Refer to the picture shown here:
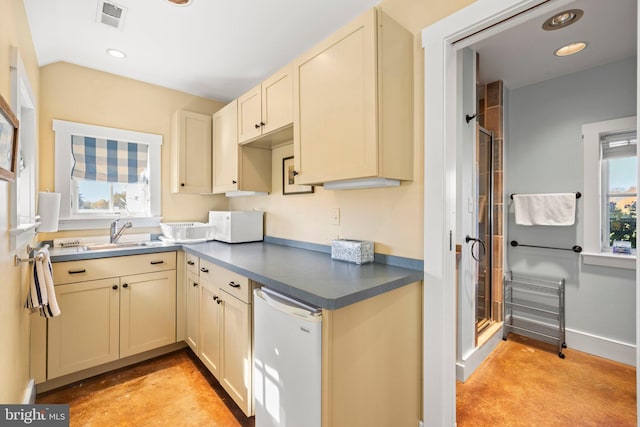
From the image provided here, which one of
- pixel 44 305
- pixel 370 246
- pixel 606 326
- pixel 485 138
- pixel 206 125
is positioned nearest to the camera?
pixel 44 305

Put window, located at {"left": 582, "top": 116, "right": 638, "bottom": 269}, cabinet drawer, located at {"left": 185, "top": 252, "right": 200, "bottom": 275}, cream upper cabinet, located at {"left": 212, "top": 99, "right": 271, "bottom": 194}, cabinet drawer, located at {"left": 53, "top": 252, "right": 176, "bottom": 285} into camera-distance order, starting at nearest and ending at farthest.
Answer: cabinet drawer, located at {"left": 53, "top": 252, "right": 176, "bottom": 285} < cabinet drawer, located at {"left": 185, "top": 252, "right": 200, "bottom": 275} < window, located at {"left": 582, "top": 116, "right": 638, "bottom": 269} < cream upper cabinet, located at {"left": 212, "top": 99, "right": 271, "bottom": 194}

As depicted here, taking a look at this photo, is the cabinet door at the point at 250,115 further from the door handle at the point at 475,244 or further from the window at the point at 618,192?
the window at the point at 618,192

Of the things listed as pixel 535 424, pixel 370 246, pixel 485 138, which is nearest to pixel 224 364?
pixel 370 246

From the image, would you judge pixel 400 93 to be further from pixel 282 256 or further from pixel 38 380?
pixel 38 380

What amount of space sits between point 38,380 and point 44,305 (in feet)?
2.46

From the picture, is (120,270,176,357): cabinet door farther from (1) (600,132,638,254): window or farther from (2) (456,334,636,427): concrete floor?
(1) (600,132,638,254): window

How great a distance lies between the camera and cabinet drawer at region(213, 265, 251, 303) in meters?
1.60

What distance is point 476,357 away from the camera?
2275 mm

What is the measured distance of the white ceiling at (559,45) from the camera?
5.84 feet

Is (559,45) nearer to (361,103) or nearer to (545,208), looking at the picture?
(545,208)

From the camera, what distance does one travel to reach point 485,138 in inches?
103

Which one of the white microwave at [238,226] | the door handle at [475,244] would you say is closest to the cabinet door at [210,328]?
the white microwave at [238,226]

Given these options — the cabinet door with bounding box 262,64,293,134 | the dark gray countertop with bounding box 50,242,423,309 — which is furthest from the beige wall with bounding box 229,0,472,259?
the cabinet door with bounding box 262,64,293,134

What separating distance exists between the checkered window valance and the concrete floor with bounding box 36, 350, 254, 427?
1708mm
